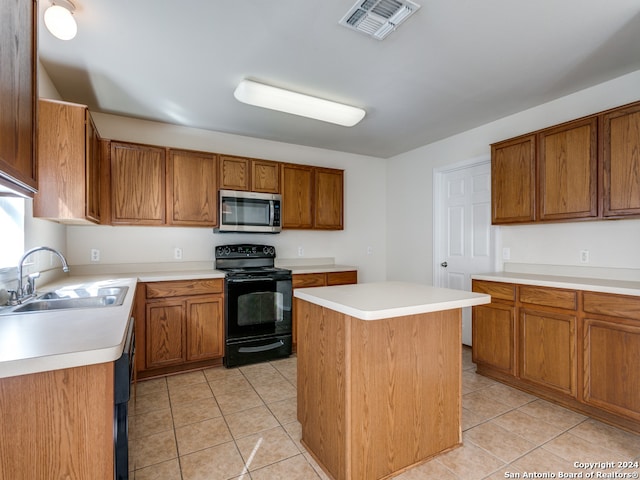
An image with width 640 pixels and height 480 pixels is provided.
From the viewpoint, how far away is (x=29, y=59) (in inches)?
47.2

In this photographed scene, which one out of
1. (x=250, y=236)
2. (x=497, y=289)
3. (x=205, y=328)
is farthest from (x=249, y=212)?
(x=497, y=289)

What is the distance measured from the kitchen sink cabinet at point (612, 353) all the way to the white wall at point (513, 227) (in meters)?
0.57

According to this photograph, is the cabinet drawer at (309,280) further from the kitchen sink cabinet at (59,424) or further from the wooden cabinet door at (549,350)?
the kitchen sink cabinet at (59,424)

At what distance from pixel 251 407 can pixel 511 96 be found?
11.1ft

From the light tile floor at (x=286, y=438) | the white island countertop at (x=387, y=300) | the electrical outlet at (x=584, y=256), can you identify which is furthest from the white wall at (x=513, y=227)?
the white island countertop at (x=387, y=300)

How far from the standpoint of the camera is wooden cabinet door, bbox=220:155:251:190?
3.50 metres

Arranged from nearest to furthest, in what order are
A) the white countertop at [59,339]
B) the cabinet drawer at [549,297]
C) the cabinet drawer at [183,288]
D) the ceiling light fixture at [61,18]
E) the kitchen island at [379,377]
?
the white countertop at [59,339]
the kitchen island at [379,377]
the ceiling light fixture at [61,18]
the cabinet drawer at [549,297]
the cabinet drawer at [183,288]

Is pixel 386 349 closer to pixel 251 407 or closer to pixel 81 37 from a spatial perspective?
pixel 251 407

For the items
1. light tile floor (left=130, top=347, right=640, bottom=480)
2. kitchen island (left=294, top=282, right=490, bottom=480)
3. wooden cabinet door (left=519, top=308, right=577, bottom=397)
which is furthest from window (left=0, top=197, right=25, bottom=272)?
wooden cabinet door (left=519, top=308, right=577, bottom=397)

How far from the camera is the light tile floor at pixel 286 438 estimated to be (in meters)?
1.77

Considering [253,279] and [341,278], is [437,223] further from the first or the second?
[253,279]

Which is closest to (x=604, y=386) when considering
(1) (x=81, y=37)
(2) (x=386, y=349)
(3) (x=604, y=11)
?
(2) (x=386, y=349)

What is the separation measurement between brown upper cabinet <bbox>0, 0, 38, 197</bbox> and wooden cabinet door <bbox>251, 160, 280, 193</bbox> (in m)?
2.41

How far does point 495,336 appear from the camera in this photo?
289 centimetres
